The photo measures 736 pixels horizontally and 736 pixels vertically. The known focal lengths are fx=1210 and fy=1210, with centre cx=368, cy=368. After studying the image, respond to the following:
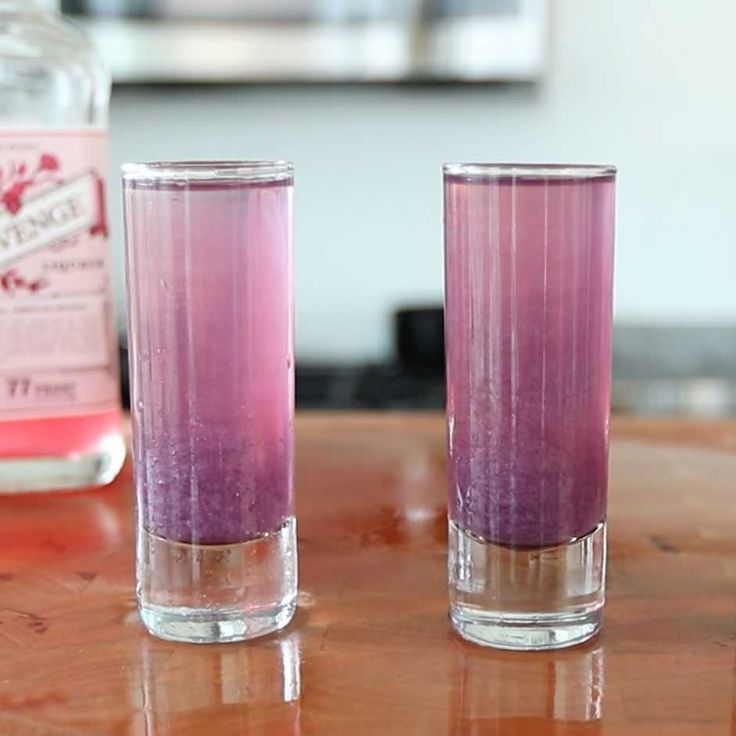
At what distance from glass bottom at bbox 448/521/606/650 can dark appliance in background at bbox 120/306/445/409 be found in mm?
890

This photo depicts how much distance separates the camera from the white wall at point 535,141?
1532 mm

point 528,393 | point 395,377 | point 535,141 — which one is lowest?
point 395,377

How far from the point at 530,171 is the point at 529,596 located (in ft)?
0.62

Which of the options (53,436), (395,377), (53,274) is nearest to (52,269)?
(53,274)

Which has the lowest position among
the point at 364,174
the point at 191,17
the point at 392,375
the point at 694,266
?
the point at 392,375

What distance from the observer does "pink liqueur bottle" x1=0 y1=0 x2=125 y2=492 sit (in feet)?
2.69

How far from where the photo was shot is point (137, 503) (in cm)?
58

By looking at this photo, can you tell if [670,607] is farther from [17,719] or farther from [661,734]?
[17,719]

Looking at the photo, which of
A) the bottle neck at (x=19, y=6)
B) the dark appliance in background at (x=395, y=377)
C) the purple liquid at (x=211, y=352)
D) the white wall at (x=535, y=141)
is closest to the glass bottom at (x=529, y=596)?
the purple liquid at (x=211, y=352)

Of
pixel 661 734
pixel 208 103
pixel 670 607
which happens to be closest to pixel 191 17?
pixel 208 103

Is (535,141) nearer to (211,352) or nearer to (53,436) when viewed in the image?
(53,436)

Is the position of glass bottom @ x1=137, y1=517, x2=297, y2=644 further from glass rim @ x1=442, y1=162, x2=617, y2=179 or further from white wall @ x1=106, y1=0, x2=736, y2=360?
white wall @ x1=106, y1=0, x2=736, y2=360

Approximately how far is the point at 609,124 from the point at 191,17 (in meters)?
0.55

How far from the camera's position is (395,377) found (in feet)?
4.96
